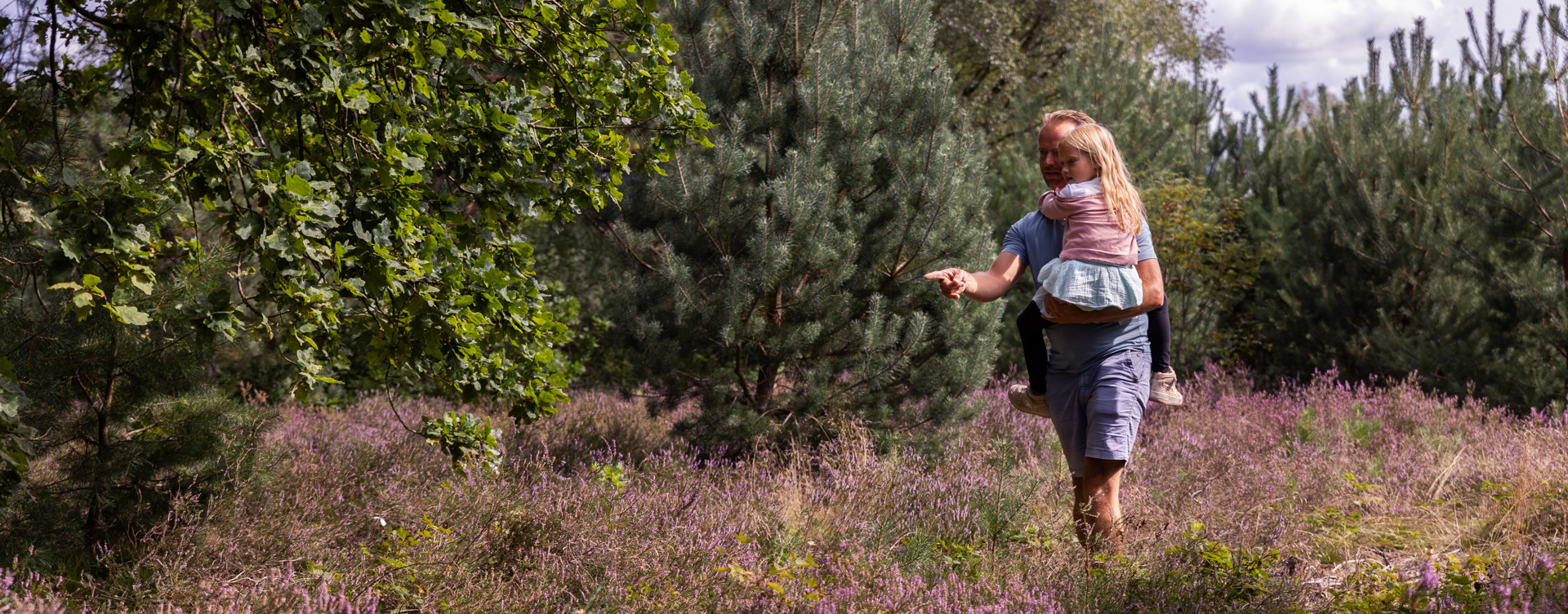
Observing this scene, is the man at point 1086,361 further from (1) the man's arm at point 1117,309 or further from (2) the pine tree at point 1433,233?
(2) the pine tree at point 1433,233

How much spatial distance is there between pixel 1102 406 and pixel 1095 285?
1.31ft

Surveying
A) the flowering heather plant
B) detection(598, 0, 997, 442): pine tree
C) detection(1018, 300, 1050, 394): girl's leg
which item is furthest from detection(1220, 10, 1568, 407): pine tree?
detection(1018, 300, 1050, 394): girl's leg

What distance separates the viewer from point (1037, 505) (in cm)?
450

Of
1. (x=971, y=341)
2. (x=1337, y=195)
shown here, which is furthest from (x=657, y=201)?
(x=1337, y=195)

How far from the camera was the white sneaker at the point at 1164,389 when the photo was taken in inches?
124

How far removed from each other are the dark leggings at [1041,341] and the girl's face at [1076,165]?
440mm

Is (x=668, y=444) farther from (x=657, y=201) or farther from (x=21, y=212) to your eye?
(x=21, y=212)

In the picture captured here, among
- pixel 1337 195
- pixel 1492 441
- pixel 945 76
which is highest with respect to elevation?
pixel 945 76

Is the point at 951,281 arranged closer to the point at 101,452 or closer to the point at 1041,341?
the point at 1041,341

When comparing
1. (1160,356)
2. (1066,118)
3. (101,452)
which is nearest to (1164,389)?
(1160,356)

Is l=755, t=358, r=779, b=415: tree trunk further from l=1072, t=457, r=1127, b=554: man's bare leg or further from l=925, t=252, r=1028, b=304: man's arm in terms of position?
l=1072, t=457, r=1127, b=554: man's bare leg

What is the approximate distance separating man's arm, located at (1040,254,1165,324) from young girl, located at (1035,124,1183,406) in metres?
0.03

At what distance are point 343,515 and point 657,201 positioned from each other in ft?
7.13

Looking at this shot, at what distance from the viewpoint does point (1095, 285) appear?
2.87 meters
